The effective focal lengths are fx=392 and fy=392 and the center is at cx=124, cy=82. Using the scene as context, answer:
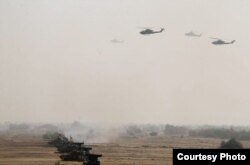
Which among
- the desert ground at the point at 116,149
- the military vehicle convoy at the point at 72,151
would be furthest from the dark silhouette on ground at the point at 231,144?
the military vehicle convoy at the point at 72,151

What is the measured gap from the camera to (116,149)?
1733 millimetres

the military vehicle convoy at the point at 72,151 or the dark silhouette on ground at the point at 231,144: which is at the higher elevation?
the dark silhouette on ground at the point at 231,144

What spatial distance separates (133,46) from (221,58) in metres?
0.39

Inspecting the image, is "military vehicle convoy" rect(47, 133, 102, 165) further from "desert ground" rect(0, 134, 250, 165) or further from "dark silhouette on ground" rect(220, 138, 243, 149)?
"dark silhouette on ground" rect(220, 138, 243, 149)

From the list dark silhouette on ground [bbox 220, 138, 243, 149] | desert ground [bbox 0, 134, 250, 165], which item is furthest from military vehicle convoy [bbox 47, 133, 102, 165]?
dark silhouette on ground [bbox 220, 138, 243, 149]

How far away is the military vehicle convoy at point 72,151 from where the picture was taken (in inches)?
67.7

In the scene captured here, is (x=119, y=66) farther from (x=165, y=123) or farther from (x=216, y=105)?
(x=216, y=105)

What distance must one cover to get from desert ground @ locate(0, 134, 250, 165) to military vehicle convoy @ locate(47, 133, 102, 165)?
0.06ft

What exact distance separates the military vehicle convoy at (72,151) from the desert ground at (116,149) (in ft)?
0.06

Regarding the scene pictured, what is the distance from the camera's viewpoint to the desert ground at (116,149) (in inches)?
67.8

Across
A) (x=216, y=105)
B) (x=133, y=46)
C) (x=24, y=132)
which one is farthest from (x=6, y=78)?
(x=216, y=105)

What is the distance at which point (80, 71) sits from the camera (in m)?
1.75

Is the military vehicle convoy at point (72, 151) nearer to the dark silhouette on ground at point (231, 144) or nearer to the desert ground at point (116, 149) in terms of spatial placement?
the desert ground at point (116, 149)

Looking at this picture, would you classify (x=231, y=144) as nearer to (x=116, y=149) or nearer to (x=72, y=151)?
(x=116, y=149)
